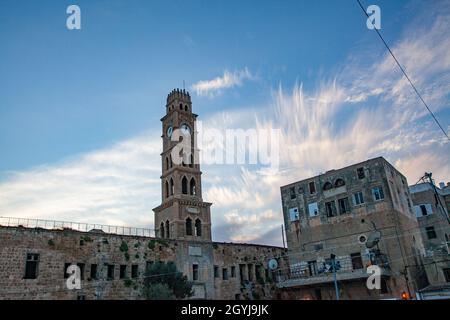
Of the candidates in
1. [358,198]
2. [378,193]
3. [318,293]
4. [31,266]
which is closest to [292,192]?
[358,198]

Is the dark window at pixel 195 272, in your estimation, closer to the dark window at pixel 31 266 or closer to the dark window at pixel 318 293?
the dark window at pixel 318 293

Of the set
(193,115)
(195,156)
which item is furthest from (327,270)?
(193,115)

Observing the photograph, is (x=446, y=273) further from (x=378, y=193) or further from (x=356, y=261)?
(x=378, y=193)

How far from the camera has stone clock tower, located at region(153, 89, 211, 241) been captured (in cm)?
4319

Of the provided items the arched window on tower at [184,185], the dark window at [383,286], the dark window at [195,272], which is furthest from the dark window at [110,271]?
the dark window at [383,286]

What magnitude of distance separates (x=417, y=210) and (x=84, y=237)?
3693 centimetres

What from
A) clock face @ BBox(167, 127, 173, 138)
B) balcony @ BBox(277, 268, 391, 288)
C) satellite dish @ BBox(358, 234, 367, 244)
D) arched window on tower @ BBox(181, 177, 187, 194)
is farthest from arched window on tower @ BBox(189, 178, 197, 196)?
satellite dish @ BBox(358, 234, 367, 244)

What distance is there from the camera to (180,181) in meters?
45.1

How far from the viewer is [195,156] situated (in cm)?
4841

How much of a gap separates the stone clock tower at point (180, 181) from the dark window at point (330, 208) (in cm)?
1373

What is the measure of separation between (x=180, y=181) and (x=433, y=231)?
29.2 meters

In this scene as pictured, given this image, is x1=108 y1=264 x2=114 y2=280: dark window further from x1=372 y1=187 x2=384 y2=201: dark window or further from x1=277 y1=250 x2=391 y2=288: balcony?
x1=372 y1=187 x2=384 y2=201: dark window

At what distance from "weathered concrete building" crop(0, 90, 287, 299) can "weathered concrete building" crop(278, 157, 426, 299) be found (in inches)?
209
